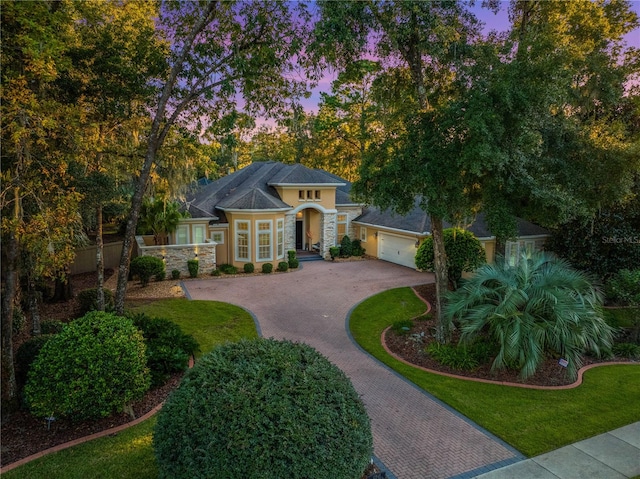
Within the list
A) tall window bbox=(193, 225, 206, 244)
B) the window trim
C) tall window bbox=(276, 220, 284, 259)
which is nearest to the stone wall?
tall window bbox=(193, 225, 206, 244)

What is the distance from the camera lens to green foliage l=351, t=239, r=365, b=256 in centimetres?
2305

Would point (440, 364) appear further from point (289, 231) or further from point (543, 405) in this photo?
point (289, 231)

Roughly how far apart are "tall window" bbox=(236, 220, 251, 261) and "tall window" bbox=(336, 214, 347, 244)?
6363mm

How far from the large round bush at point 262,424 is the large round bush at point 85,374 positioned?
216 centimetres

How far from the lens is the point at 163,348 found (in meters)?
7.73

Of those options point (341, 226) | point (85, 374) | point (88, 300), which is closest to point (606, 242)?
point (341, 226)

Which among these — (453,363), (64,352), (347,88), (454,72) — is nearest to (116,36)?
(64,352)

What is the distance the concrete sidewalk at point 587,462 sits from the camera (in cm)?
547

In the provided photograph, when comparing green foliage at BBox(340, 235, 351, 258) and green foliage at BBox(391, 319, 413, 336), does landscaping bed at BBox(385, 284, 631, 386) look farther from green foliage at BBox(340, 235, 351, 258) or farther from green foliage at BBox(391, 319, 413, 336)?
green foliage at BBox(340, 235, 351, 258)

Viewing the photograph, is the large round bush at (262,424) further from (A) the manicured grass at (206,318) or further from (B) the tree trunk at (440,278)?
(B) the tree trunk at (440,278)

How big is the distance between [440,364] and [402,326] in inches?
89.4

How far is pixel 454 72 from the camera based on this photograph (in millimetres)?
9906

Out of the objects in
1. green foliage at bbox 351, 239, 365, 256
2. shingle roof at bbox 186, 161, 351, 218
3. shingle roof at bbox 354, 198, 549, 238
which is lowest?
green foliage at bbox 351, 239, 365, 256

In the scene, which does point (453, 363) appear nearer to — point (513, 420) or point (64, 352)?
point (513, 420)
